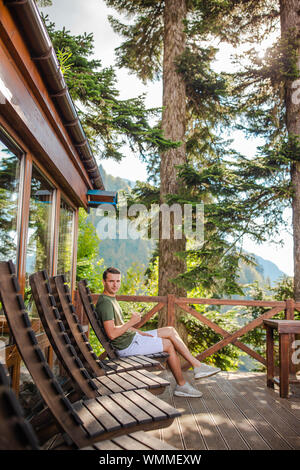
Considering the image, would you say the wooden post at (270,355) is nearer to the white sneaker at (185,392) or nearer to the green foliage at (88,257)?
the white sneaker at (185,392)

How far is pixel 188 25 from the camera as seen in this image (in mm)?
8172

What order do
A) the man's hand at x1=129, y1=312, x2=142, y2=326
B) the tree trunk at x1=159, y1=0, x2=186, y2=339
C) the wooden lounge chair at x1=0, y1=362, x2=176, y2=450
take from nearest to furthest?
the wooden lounge chair at x1=0, y1=362, x2=176, y2=450
the man's hand at x1=129, y1=312, x2=142, y2=326
the tree trunk at x1=159, y1=0, x2=186, y2=339

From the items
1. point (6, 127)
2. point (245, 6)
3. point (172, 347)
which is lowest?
point (172, 347)

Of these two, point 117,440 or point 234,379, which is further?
point 234,379

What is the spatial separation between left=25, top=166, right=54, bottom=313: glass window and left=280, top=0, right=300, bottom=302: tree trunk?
5.17 m

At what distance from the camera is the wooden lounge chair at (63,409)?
5.23 feet

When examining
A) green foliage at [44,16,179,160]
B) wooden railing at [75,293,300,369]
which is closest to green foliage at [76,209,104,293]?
green foliage at [44,16,179,160]

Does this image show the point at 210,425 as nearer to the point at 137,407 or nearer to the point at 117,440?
the point at 137,407

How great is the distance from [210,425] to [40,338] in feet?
5.28

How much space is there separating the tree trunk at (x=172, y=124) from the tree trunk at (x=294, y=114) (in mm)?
2256

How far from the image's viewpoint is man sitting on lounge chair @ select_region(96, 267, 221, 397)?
326cm

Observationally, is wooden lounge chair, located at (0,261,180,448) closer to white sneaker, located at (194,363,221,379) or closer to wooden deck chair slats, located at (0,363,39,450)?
wooden deck chair slats, located at (0,363,39,450)

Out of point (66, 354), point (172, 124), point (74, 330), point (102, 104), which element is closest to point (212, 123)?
point (172, 124)

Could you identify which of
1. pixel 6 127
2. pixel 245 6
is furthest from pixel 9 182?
pixel 245 6
